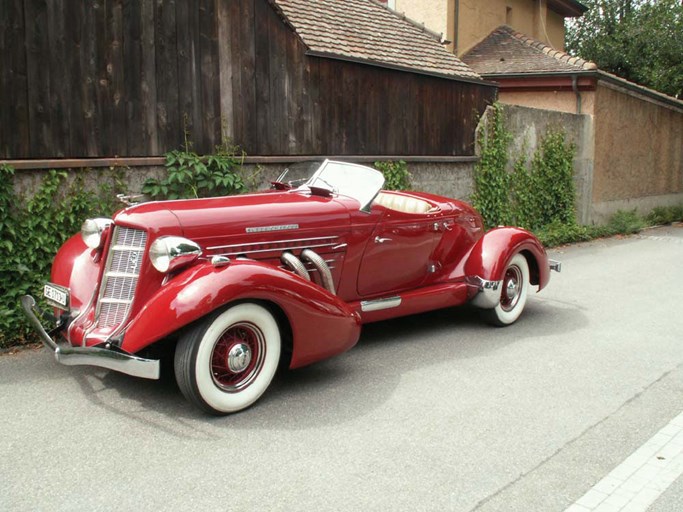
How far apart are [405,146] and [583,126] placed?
19.8 feet

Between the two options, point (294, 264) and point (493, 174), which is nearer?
point (294, 264)

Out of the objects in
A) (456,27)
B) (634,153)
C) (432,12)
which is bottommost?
(634,153)

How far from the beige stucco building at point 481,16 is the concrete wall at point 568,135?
4236 millimetres

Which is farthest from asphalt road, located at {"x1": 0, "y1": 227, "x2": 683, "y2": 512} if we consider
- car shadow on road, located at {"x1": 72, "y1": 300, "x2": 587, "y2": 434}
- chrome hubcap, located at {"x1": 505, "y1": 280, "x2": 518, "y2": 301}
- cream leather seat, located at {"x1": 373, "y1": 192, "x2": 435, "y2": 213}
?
cream leather seat, located at {"x1": 373, "y1": 192, "x2": 435, "y2": 213}

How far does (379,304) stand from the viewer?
5.52 meters

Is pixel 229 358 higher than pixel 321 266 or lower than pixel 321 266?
lower

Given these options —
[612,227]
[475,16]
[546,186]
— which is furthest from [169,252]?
[475,16]

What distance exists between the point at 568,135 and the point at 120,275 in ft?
37.4

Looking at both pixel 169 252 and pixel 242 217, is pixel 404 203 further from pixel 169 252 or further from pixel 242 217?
pixel 169 252

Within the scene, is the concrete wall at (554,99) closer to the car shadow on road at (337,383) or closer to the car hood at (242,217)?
the car shadow on road at (337,383)

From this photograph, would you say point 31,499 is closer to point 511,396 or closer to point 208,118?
point 511,396

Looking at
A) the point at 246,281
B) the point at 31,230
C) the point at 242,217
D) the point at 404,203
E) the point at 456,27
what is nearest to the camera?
the point at 246,281

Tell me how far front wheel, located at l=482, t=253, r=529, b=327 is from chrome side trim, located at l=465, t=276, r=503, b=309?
158 mm

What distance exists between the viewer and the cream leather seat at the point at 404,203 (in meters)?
6.34
